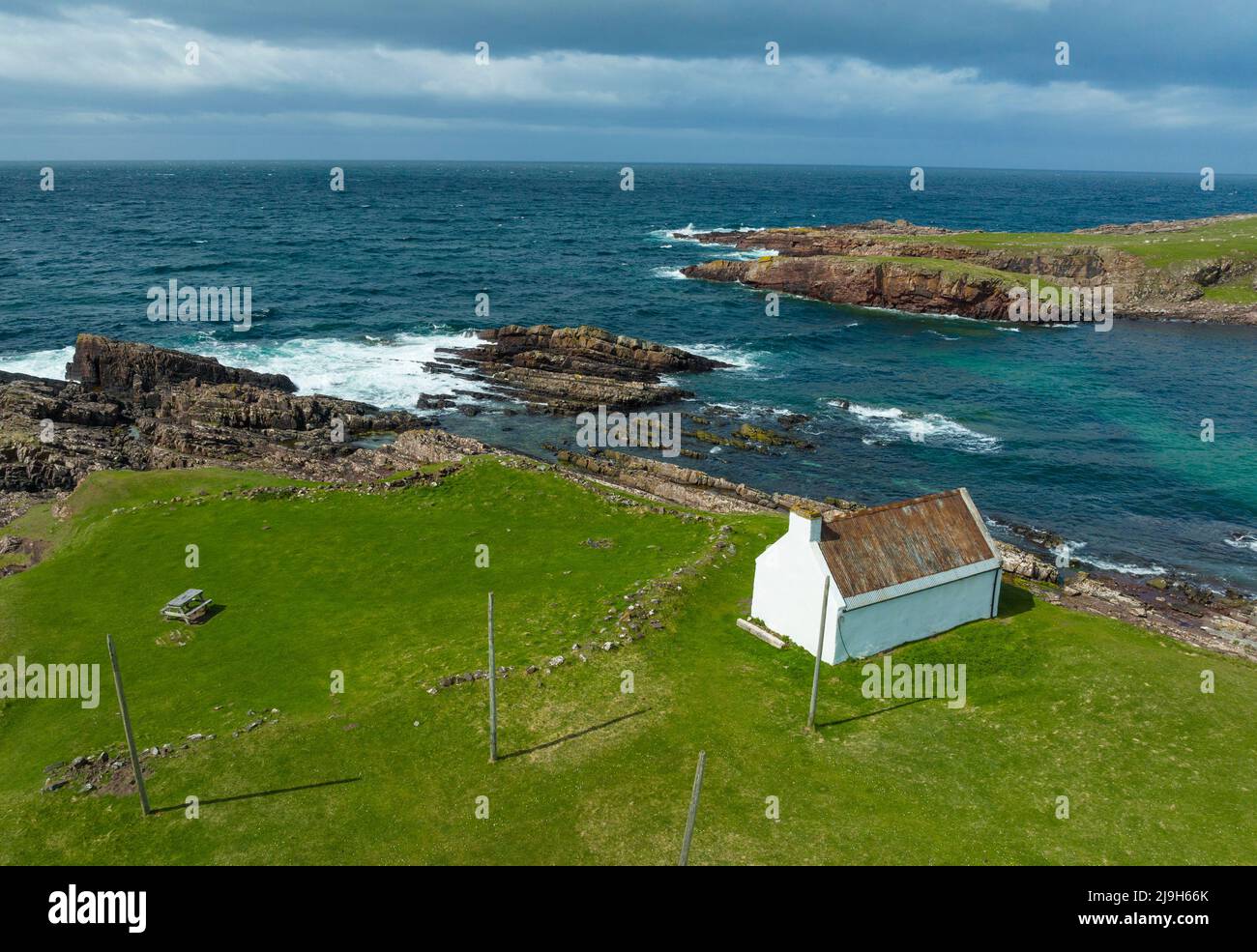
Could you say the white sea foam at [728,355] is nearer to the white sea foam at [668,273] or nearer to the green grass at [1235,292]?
the white sea foam at [668,273]

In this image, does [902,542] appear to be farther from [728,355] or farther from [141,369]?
[141,369]

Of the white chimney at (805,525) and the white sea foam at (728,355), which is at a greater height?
the white sea foam at (728,355)

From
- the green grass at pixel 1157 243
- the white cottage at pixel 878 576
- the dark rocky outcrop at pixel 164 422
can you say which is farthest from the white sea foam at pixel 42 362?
the green grass at pixel 1157 243

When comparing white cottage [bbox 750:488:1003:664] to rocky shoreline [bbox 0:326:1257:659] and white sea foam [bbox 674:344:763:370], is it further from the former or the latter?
white sea foam [bbox 674:344:763:370]

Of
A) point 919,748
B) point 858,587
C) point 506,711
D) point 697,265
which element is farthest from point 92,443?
point 697,265

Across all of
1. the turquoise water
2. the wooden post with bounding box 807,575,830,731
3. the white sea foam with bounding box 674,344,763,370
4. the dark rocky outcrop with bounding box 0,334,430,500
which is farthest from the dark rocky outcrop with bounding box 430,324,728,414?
the wooden post with bounding box 807,575,830,731
